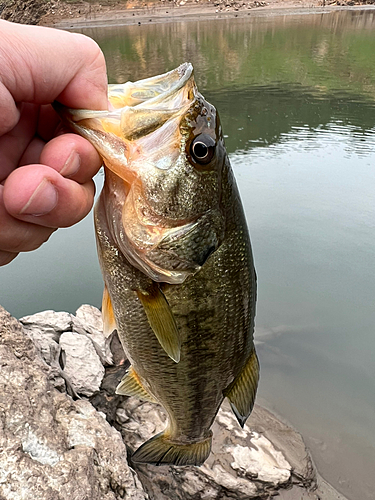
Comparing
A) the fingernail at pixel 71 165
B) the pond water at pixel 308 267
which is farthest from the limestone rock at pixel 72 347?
the fingernail at pixel 71 165

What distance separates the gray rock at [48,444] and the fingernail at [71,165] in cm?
141

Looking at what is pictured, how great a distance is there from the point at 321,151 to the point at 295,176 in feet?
4.82

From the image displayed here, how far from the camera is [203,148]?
1191 millimetres

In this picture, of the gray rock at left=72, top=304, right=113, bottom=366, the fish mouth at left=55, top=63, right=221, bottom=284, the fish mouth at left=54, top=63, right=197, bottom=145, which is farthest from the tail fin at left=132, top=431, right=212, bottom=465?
the gray rock at left=72, top=304, right=113, bottom=366

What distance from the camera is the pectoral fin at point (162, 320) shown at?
51.4 inches

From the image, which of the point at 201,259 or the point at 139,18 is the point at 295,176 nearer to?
the point at 201,259

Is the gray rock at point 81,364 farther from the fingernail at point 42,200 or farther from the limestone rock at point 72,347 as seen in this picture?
the fingernail at point 42,200

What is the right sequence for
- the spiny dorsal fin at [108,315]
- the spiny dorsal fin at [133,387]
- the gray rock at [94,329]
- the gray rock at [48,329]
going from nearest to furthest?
the spiny dorsal fin at [108,315] → the spiny dorsal fin at [133,387] → the gray rock at [48,329] → the gray rock at [94,329]

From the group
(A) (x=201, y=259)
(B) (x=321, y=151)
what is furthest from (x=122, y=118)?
(B) (x=321, y=151)

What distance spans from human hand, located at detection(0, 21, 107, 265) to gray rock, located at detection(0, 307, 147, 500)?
111 cm

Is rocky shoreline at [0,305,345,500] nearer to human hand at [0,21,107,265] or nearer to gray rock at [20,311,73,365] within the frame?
gray rock at [20,311,73,365]

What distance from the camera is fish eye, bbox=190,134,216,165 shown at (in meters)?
1.18

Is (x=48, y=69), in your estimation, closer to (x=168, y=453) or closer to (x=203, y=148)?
(x=203, y=148)

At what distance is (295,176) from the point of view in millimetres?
7324
